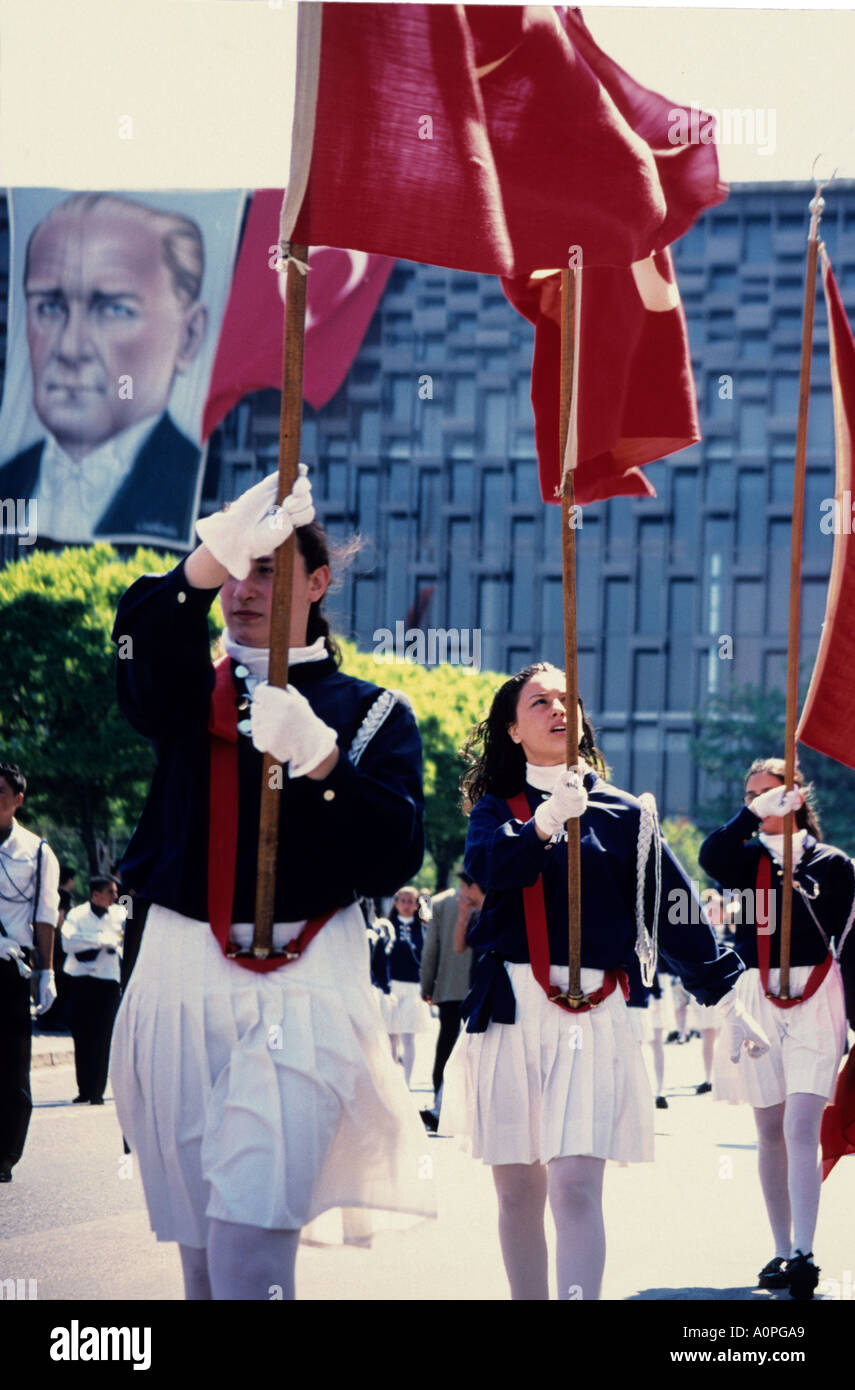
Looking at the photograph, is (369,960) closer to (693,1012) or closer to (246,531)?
(246,531)

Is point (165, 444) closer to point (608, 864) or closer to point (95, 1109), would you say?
point (95, 1109)

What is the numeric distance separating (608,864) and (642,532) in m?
62.1

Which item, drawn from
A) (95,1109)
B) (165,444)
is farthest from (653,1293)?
(165,444)

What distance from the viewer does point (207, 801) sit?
3814 mm

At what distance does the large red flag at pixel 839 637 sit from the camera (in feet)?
20.9

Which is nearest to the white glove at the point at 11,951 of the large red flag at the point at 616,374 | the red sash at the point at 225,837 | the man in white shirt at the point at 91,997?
the large red flag at the point at 616,374

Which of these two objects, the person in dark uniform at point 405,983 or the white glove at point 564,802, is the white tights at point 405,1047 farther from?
the white glove at point 564,802

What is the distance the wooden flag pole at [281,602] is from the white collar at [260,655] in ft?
0.58

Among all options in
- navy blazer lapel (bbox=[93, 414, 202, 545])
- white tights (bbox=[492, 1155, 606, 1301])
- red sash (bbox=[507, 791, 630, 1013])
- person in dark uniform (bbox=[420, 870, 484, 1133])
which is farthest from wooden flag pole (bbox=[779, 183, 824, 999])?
navy blazer lapel (bbox=[93, 414, 202, 545])

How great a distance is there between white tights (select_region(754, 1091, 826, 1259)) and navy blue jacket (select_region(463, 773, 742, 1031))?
5.84 ft

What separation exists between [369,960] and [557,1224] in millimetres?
971

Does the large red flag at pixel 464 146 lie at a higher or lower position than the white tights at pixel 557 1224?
higher

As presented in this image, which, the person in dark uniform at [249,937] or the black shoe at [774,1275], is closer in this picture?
the person in dark uniform at [249,937]

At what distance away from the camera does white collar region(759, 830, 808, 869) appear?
7273mm
